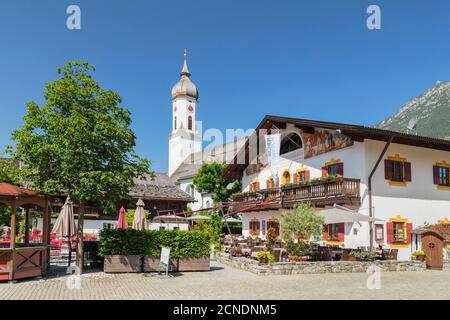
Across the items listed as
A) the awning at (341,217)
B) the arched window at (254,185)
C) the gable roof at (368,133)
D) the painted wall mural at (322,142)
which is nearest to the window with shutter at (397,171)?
the gable roof at (368,133)

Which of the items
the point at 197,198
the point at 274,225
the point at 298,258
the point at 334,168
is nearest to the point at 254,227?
the point at 274,225

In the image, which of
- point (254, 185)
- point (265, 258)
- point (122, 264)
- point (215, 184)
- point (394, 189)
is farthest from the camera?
point (215, 184)

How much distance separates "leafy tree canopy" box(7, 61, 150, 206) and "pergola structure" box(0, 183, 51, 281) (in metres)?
0.64

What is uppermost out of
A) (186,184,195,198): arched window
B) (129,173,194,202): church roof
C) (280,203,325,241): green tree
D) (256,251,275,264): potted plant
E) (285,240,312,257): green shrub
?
(186,184,195,198): arched window

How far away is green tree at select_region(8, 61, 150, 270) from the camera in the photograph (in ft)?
44.1

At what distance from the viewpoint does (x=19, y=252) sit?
1248 centimetres

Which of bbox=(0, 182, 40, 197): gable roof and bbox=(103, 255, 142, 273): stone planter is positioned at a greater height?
bbox=(0, 182, 40, 197): gable roof

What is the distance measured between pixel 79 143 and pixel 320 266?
9138mm

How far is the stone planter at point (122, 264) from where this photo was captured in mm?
14219

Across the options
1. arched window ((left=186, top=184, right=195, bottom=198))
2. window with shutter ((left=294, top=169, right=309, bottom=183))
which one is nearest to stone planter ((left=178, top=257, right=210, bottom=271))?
window with shutter ((left=294, top=169, right=309, bottom=183))

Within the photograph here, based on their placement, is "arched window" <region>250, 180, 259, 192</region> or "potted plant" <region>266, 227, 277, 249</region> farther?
"arched window" <region>250, 180, 259, 192</region>

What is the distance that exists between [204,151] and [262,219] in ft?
142

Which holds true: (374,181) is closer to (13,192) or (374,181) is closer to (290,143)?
(290,143)

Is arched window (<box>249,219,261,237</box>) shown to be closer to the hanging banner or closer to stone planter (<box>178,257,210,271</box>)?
the hanging banner
